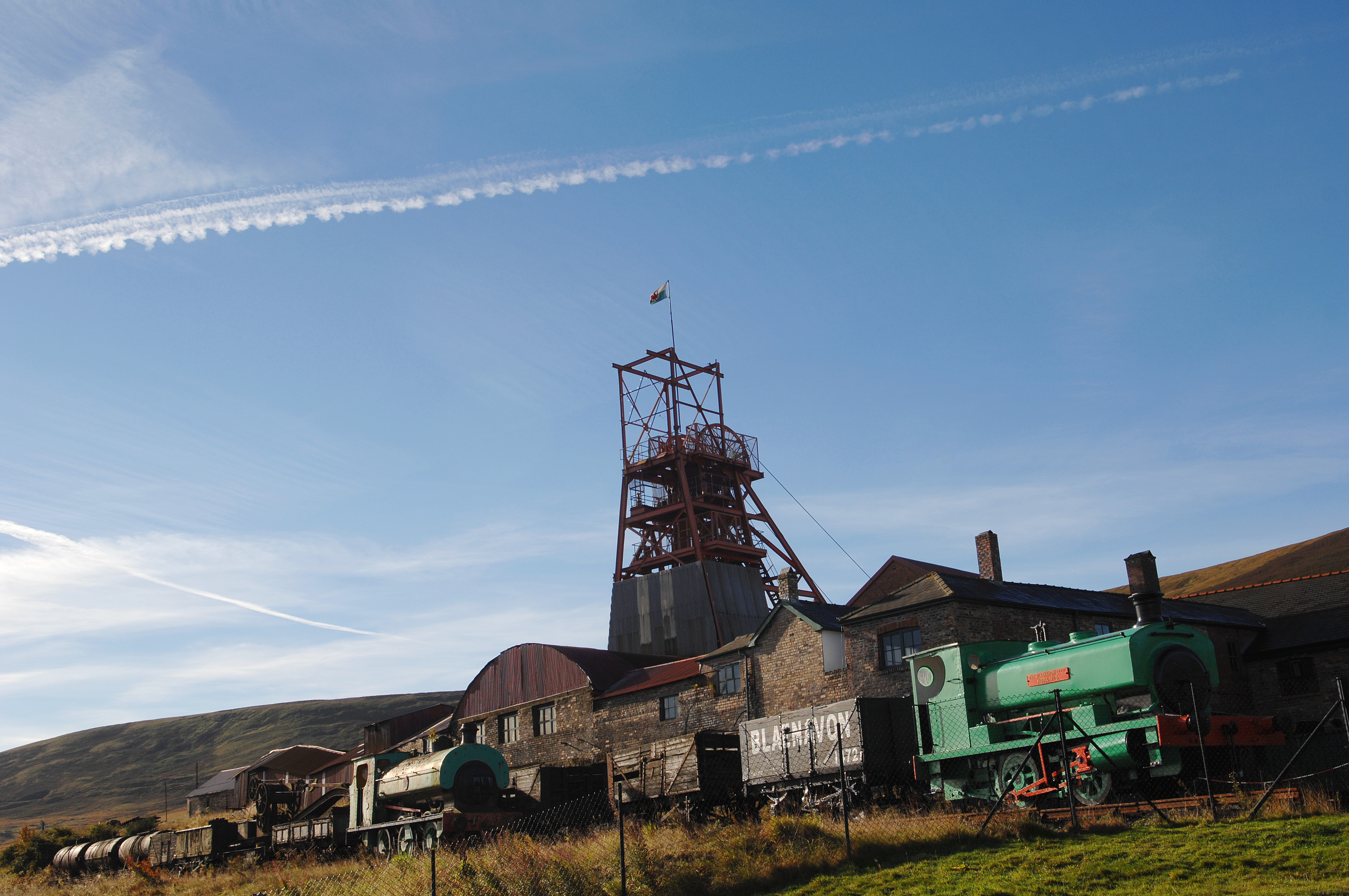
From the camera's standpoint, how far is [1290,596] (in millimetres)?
31906

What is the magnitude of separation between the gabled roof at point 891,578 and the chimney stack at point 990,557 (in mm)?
7741

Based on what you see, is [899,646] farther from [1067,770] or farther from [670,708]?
[1067,770]

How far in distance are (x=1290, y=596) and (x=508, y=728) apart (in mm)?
25686

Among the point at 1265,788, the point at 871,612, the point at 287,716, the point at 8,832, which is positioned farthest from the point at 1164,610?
the point at 287,716

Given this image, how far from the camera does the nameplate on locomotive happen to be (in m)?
16.5

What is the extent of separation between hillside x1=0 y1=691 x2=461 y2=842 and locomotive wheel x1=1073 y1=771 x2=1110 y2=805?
74.0 m

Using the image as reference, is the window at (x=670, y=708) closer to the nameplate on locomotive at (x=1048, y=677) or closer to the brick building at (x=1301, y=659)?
the brick building at (x=1301, y=659)

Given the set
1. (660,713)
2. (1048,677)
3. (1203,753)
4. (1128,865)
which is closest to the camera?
(1128,865)

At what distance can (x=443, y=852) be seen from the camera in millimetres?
18156

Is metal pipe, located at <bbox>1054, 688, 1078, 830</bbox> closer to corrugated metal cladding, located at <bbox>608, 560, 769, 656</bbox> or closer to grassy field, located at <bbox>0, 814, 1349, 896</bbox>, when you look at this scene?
grassy field, located at <bbox>0, 814, 1349, 896</bbox>

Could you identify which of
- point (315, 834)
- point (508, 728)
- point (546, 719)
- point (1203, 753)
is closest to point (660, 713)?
point (546, 719)

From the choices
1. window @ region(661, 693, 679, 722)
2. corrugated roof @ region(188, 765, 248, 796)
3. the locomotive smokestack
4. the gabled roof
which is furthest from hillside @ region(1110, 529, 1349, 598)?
corrugated roof @ region(188, 765, 248, 796)

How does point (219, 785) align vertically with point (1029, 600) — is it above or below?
below

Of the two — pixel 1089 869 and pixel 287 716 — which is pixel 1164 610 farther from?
pixel 287 716
